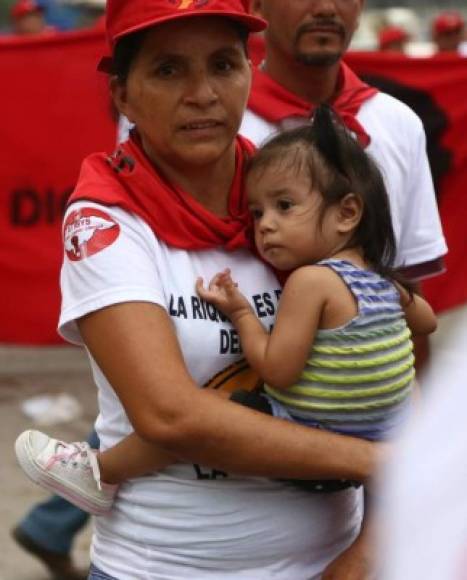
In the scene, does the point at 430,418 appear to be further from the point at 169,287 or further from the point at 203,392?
the point at 169,287

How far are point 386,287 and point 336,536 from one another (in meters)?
0.48

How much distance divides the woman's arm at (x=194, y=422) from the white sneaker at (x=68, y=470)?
26 cm

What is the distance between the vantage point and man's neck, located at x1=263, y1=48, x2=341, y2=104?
11.5 feet

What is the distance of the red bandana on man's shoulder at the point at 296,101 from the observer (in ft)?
10.9

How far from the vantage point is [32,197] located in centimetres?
792

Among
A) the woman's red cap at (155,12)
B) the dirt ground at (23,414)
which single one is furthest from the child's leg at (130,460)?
the dirt ground at (23,414)

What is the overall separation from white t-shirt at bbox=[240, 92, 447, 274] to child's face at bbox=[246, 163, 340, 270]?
2.28ft

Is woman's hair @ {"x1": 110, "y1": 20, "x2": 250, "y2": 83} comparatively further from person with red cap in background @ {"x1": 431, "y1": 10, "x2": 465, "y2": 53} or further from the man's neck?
person with red cap in background @ {"x1": 431, "y1": 10, "x2": 465, "y2": 53}

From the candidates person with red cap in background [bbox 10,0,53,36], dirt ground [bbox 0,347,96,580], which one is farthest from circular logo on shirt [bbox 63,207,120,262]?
person with red cap in background [bbox 10,0,53,36]

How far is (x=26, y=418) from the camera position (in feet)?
24.3

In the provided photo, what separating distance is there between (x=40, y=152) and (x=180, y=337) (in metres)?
5.49

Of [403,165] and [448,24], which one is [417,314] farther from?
[448,24]

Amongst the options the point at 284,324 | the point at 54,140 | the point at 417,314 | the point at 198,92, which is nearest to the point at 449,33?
the point at 54,140

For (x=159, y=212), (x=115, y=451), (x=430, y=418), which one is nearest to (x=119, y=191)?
(x=159, y=212)
